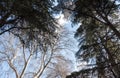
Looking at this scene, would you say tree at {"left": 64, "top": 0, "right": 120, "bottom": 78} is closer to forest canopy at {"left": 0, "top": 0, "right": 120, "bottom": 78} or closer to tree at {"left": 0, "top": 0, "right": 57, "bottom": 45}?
forest canopy at {"left": 0, "top": 0, "right": 120, "bottom": 78}

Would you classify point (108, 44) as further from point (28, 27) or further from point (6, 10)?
point (6, 10)

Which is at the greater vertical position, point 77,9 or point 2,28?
point 77,9

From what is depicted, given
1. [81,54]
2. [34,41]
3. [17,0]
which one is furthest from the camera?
[81,54]

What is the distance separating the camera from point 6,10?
9531mm

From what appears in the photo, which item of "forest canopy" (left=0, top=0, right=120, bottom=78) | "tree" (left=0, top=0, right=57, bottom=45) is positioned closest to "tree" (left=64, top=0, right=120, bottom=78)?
"forest canopy" (left=0, top=0, right=120, bottom=78)

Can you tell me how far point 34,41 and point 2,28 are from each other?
4.88 feet

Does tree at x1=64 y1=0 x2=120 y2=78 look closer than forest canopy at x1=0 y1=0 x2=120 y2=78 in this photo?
No

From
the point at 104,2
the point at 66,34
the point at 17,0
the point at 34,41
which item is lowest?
the point at 34,41

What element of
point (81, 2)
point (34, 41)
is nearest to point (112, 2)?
point (81, 2)

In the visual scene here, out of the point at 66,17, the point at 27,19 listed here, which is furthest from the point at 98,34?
the point at 27,19

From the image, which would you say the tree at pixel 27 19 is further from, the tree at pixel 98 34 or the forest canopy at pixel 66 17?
the tree at pixel 98 34

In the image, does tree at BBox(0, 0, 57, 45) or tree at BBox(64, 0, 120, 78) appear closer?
tree at BBox(0, 0, 57, 45)

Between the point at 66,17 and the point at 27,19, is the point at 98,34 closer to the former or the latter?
the point at 66,17

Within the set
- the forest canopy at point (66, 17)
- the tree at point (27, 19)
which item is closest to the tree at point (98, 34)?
the forest canopy at point (66, 17)
